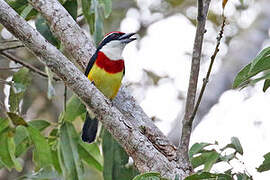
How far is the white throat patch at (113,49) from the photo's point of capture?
151 inches

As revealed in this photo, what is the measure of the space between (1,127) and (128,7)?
15.4 ft

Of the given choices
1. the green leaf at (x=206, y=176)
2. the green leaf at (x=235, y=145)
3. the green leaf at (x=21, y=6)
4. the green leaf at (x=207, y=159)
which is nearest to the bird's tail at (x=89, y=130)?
the green leaf at (x=207, y=159)

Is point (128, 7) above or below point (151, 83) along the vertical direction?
above

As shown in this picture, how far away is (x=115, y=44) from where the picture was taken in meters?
4.04

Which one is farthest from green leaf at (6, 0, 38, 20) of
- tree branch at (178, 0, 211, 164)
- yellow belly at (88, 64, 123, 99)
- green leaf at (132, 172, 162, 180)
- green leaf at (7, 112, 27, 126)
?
green leaf at (132, 172, 162, 180)

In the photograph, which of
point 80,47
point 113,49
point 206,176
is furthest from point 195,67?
point 113,49

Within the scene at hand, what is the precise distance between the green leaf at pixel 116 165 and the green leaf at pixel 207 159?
1.25ft

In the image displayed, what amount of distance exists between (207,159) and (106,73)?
1.00m

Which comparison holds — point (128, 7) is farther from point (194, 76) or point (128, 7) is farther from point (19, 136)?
point (194, 76)

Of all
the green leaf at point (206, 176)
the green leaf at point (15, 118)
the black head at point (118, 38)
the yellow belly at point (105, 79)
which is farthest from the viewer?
the black head at point (118, 38)

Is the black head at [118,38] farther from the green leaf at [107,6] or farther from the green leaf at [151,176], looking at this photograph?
the green leaf at [151,176]

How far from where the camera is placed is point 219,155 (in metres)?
2.98

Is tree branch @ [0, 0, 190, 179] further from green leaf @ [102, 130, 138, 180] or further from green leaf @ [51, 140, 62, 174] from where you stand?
green leaf @ [51, 140, 62, 174]

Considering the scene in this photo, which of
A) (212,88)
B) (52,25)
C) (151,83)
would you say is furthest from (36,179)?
(151,83)
